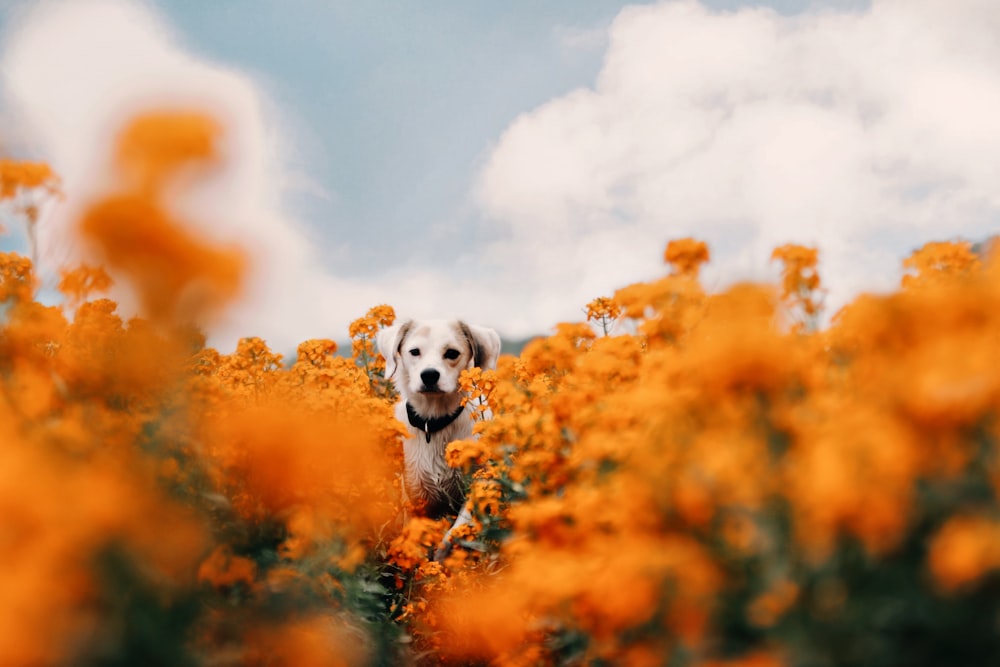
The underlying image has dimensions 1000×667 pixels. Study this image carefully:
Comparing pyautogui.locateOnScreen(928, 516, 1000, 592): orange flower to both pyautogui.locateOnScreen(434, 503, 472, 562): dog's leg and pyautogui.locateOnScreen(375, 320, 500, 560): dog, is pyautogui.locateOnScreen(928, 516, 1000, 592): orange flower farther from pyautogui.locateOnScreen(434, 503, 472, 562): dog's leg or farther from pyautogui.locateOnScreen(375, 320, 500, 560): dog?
pyautogui.locateOnScreen(375, 320, 500, 560): dog

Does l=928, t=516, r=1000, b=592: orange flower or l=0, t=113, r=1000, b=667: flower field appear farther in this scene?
l=0, t=113, r=1000, b=667: flower field

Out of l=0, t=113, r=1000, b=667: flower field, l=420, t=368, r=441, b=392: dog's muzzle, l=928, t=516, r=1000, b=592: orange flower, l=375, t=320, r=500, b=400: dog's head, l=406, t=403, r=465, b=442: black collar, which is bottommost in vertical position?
l=928, t=516, r=1000, b=592: orange flower

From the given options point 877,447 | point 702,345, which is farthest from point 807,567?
point 702,345

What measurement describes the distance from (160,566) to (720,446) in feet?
3.87

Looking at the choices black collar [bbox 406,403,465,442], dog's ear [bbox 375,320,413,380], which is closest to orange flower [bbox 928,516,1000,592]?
black collar [bbox 406,403,465,442]

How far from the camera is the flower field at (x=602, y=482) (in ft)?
3.26

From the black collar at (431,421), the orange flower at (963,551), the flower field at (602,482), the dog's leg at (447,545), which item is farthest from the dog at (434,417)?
the orange flower at (963,551)

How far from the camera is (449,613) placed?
3424 mm

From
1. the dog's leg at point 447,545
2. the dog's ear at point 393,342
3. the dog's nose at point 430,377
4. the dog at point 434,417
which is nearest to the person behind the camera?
the dog's leg at point 447,545

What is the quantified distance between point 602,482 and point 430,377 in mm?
3020

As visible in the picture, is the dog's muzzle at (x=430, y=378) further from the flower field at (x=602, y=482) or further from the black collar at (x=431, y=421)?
the flower field at (x=602, y=482)

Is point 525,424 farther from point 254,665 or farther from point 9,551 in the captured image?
point 9,551

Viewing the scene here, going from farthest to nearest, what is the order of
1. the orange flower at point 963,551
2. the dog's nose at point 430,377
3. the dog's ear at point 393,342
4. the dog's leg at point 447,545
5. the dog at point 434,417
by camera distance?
the dog's ear at point 393,342 → the dog at point 434,417 → the dog's nose at point 430,377 → the dog's leg at point 447,545 → the orange flower at point 963,551

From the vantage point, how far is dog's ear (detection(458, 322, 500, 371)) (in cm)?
503
